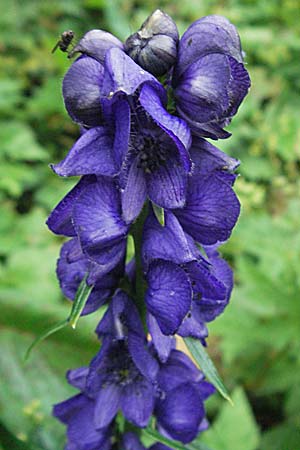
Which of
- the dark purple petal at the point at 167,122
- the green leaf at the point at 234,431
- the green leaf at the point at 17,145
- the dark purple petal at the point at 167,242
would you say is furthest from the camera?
the green leaf at the point at 17,145

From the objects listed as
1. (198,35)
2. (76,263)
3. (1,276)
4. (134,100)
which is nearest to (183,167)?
(134,100)

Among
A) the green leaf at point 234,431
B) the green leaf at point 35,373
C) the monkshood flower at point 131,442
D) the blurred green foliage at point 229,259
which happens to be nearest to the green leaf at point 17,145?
the blurred green foliage at point 229,259

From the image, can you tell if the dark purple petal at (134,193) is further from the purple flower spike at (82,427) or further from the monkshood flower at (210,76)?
the purple flower spike at (82,427)

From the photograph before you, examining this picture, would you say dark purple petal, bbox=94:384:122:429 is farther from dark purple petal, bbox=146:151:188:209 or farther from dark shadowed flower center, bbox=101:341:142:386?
dark purple petal, bbox=146:151:188:209

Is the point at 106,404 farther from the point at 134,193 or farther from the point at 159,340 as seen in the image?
the point at 134,193

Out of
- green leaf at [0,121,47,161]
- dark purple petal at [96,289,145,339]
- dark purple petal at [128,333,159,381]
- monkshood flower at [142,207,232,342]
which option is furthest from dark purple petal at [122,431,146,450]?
green leaf at [0,121,47,161]

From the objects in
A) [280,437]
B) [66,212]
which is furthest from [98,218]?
[280,437]

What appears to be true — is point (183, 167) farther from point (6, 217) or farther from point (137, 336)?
point (6, 217)
